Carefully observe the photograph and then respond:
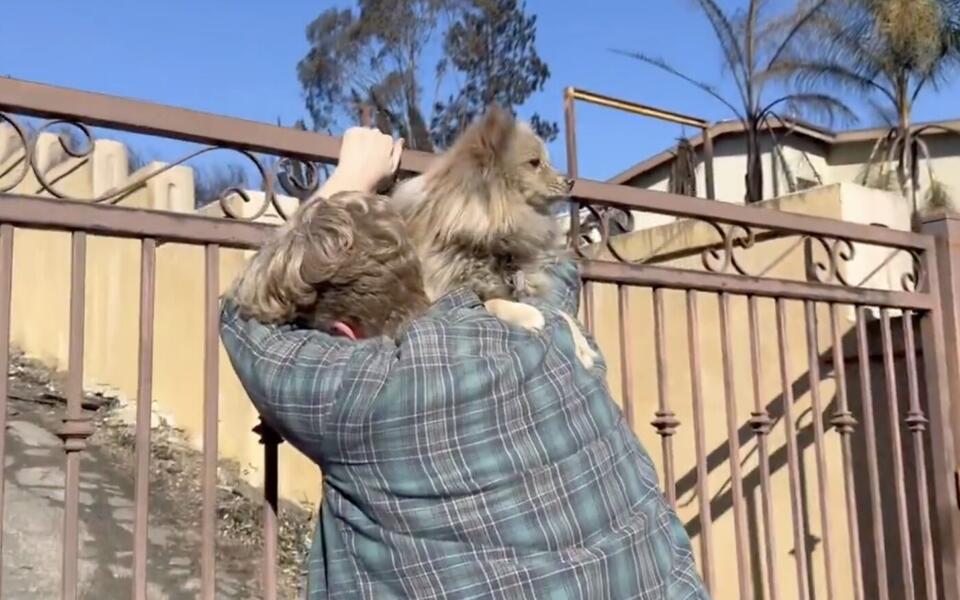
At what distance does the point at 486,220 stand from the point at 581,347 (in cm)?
25

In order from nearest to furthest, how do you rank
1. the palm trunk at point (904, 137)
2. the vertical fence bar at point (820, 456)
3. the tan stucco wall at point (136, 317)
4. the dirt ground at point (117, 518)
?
the vertical fence bar at point (820, 456) < the dirt ground at point (117, 518) < the tan stucco wall at point (136, 317) < the palm trunk at point (904, 137)

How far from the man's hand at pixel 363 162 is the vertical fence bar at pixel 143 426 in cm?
37

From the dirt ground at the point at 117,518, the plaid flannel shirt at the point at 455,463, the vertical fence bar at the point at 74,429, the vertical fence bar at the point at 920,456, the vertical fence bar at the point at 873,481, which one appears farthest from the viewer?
the dirt ground at the point at 117,518

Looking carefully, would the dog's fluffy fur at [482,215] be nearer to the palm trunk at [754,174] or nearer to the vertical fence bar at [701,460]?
the vertical fence bar at [701,460]

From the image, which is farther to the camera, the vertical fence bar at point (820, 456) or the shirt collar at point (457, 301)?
the vertical fence bar at point (820, 456)

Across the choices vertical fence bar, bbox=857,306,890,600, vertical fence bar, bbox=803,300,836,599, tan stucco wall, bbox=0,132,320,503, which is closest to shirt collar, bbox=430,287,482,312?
vertical fence bar, bbox=803,300,836,599

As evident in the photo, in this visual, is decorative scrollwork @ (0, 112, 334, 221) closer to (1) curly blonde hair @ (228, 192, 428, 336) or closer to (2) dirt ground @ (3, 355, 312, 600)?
(1) curly blonde hair @ (228, 192, 428, 336)

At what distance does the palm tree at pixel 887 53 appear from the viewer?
1245cm

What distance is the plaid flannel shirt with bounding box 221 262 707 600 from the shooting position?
1.49m

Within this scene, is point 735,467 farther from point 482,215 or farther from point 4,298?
point 4,298

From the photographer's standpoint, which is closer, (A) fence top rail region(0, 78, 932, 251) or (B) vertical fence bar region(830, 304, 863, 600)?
(A) fence top rail region(0, 78, 932, 251)

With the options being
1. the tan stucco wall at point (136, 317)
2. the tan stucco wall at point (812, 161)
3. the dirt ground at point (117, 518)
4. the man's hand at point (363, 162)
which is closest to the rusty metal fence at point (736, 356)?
the man's hand at point (363, 162)

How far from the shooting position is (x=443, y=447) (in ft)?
4.89

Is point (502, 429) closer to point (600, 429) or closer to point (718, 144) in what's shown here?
point (600, 429)
